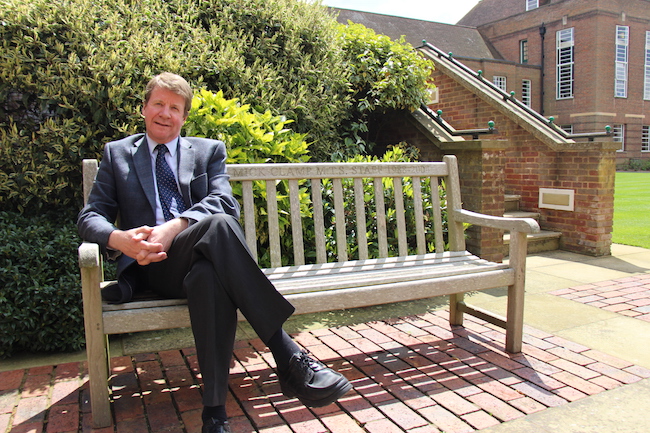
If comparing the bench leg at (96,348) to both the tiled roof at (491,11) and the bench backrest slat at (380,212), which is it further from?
the tiled roof at (491,11)

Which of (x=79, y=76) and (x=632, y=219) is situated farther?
(x=632, y=219)

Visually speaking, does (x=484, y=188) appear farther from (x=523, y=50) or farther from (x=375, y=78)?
(x=523, y=50)

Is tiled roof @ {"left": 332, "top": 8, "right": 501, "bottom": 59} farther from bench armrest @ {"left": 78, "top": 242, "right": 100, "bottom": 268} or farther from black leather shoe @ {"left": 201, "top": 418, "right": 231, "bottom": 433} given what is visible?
black leather shoe @ {"left": 201, "top": 418, "right": 231, "bottom": 433}

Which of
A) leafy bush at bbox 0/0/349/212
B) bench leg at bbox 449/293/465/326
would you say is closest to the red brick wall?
Result: bench leg at bbox 449/293/465/326

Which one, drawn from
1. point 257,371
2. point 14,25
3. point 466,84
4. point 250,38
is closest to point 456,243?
point 257,371

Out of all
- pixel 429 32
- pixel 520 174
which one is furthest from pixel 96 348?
pixel 429 32

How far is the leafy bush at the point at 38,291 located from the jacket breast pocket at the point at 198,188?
3.38 ft

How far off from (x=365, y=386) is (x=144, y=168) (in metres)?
1.60

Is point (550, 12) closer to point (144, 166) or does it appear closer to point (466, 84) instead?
point (466, 84)

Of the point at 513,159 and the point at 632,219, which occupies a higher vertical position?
the point at 513,159

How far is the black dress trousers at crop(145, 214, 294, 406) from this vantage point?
228cm

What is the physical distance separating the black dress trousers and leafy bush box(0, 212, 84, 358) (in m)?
1.21

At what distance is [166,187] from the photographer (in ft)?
9.05

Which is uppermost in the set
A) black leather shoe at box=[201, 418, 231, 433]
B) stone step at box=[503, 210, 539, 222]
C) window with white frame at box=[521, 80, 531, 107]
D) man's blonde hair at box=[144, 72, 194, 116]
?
window with white frame at box=[521, 80, 531, 107]
